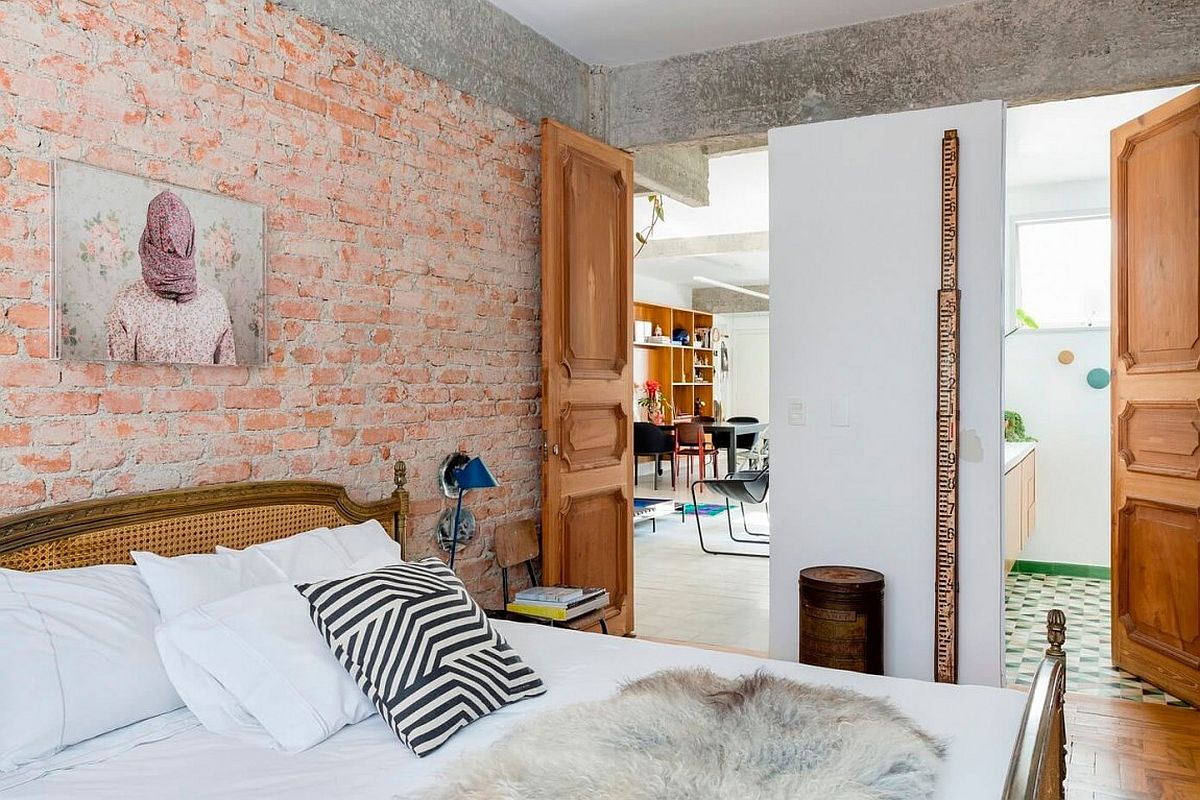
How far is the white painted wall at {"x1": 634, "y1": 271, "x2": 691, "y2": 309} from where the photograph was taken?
1240 cm

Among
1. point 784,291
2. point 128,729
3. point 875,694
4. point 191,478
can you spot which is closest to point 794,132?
point 784,291

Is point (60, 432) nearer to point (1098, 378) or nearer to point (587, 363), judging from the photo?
point (587, 363)

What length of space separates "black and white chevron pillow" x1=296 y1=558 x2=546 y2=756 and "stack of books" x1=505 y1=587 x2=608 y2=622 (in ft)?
4.05

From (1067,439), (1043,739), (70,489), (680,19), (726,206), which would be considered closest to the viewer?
(1043,739)

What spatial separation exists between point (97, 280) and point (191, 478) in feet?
1.99

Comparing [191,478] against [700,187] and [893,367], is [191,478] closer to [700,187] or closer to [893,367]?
[893,367]

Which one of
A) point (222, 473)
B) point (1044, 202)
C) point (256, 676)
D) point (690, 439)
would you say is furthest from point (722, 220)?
point (256, 676)

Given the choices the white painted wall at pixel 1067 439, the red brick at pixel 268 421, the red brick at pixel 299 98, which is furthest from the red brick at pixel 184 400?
the white painted wall at pixel 1067 439

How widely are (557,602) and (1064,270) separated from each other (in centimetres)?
478

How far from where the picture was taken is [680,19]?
160 inches

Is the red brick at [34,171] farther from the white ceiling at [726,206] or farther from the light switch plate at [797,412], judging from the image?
the white ceiling at [726,206]

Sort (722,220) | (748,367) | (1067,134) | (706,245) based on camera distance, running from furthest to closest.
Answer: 1. (748,367)
2. (706,245)
3. (722,220)
4. (1067,134)

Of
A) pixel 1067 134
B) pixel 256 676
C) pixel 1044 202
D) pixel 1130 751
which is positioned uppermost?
pixel 1067 134

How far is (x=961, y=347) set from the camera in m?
3.61
